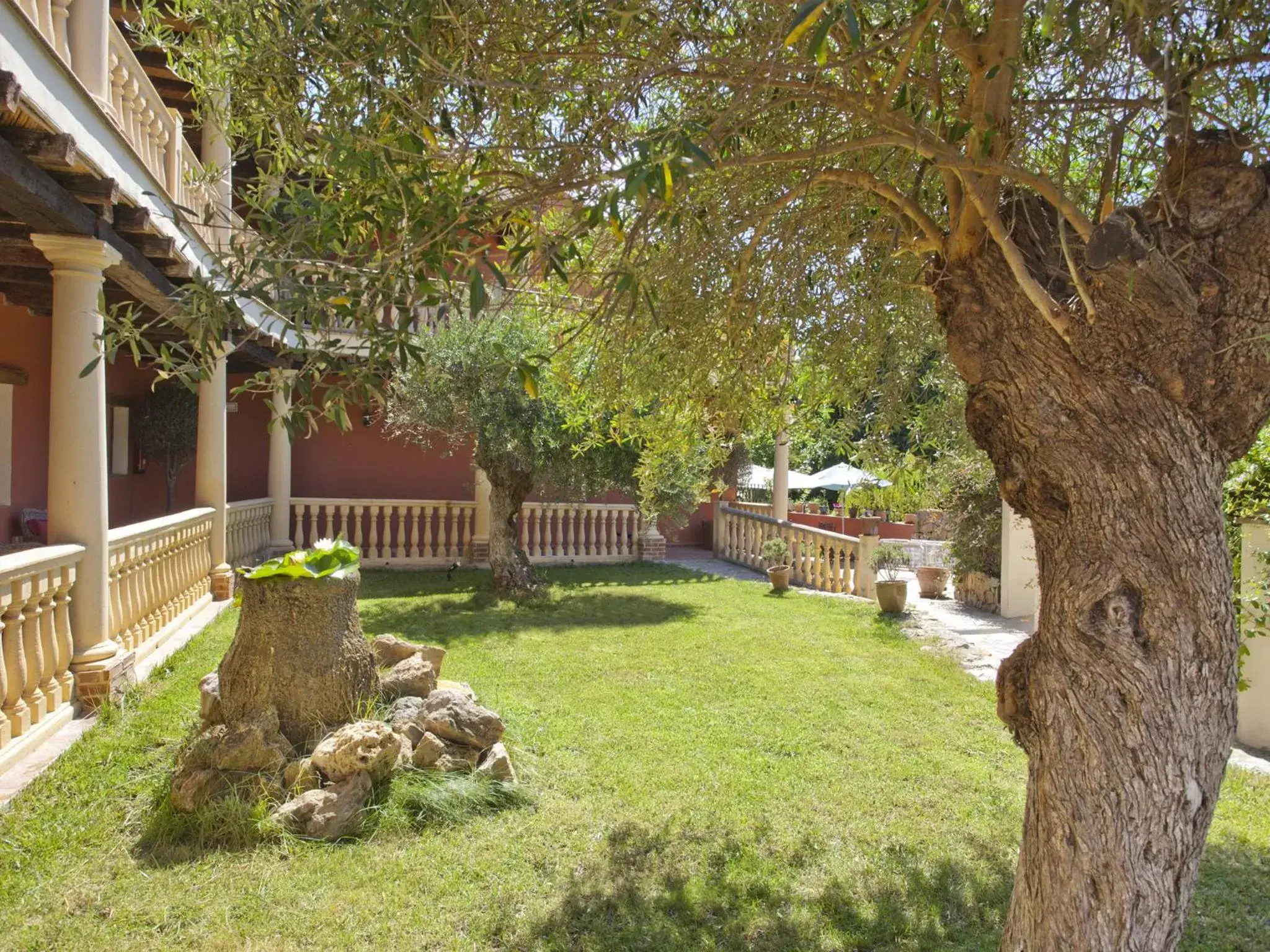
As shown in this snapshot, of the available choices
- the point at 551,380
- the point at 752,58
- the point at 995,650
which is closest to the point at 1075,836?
the point at 752,58

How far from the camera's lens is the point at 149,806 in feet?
14.1

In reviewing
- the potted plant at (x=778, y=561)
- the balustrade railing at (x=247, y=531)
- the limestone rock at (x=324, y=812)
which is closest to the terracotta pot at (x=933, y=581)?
the potted plant at (x=778, y=561)

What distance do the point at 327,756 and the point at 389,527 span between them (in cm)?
1029

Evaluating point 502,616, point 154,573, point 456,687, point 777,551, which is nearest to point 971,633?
point 777,551

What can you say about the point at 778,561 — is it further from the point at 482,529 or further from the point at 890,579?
the point at 482,529

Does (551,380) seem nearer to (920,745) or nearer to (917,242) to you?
(920,745)

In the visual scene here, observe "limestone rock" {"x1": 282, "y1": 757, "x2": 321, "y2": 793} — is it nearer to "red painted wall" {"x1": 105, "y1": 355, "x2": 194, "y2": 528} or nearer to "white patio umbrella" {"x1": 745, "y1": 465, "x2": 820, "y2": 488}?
"red painted wall" {"x1": 105, "y1": 355, "x2": 194, "y2": 528}

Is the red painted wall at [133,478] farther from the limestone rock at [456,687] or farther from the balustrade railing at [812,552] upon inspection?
the balustrade railing at [812,552]

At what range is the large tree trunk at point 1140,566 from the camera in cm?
225

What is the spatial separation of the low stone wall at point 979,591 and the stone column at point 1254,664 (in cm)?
483

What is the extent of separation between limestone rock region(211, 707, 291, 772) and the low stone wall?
29.8ft

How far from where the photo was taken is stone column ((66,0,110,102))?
5.11 metres

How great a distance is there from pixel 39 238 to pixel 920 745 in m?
6.61

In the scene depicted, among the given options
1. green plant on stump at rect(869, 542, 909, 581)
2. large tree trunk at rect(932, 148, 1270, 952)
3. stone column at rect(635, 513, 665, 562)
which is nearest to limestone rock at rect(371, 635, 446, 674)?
large tree trunk at rect(932, 148, 1270, 952)
